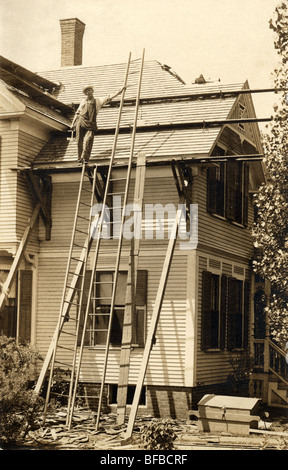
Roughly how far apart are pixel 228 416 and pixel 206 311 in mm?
3415

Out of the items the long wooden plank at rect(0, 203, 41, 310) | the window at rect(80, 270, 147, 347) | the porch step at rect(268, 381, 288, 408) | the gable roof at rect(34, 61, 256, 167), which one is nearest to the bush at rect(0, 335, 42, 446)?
the long wooden plank at rect(0, 203, 41, 310)

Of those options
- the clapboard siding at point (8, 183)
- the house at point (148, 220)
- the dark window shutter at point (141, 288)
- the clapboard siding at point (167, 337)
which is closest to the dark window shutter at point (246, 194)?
the house at point (148, 220)

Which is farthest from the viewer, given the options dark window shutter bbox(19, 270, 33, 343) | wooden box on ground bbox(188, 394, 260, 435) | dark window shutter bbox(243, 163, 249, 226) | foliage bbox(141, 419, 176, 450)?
dark window shutter bbox(243, 163, 249, 226)

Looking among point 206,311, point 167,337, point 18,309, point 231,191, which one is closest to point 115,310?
point 167,337

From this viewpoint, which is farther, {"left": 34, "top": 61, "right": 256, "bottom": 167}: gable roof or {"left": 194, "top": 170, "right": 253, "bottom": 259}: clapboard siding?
{"left": 194, "top": 170, "right": 253, "bottom": 259}: clapboard siding

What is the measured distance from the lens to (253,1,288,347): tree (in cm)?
1723

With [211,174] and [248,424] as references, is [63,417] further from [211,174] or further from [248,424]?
[211,174]

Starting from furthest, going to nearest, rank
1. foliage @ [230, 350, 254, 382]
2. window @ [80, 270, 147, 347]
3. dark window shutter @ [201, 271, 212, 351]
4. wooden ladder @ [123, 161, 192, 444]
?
foliage @ [230, 350, 254, 382]
dark window shutter @ [201, 271, 212, 351]
window @ [80, 270, 147, 347]
wooden ladder @ [123, 161, 192, 444]

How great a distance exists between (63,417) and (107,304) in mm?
3182

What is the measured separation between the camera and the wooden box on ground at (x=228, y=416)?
1585 centimetres

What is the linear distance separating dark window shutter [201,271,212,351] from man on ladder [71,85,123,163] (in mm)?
4174

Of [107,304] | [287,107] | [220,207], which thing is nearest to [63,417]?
[107,304]

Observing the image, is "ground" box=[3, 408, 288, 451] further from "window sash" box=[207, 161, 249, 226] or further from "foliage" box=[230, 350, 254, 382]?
"window sash" box=[207, 161, 249, 226]

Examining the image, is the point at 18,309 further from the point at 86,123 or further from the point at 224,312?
the point at 224,312
